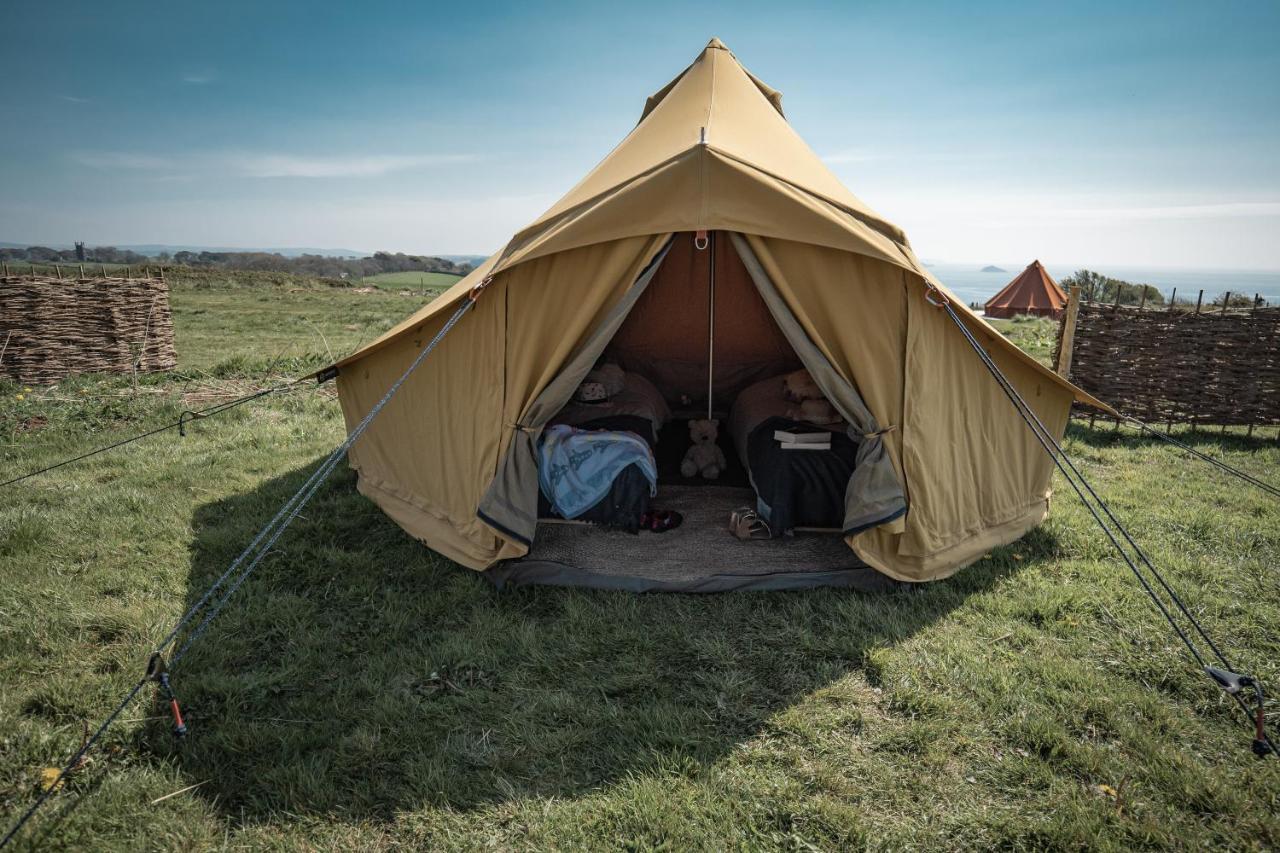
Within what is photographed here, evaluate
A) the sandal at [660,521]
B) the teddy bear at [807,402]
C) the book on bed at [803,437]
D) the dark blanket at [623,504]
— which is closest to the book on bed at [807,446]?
the book on bed at [803,437]

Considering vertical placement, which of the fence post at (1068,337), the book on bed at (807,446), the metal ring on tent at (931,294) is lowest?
the book on bed at (807,446)

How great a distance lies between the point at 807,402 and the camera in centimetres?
450

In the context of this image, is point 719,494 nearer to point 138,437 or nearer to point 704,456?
point 704,456

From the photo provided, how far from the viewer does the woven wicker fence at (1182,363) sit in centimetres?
604

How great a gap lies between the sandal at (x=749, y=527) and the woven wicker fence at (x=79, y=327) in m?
7.45

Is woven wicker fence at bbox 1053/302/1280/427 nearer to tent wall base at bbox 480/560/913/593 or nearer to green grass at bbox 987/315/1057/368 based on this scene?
green grass at bbox 987/315/1057/368

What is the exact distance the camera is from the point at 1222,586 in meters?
3.56

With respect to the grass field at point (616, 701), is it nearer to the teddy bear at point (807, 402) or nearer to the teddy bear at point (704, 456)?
the teddy bear at point (807, 402)

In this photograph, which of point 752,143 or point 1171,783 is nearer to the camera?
point 1171,783

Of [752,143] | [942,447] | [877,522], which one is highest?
[752,143]

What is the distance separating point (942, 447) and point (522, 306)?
2.28 metres

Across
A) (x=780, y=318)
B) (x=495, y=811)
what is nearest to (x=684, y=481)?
(x=780, y=318)

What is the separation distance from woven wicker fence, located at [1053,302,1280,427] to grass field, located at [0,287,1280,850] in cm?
227

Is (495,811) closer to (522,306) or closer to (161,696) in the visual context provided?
(161,696)
